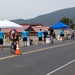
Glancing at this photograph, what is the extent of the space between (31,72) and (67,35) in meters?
38.4

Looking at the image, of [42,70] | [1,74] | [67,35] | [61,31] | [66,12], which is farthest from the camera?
[66,12]

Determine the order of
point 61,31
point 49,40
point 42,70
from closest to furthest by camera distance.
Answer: point 42,70, point 49,40, point 61,31

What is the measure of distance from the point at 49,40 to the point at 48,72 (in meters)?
23.6

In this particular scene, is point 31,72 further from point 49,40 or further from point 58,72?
point 49,40

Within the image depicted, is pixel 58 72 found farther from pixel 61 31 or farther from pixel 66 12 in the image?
pixel 66 12

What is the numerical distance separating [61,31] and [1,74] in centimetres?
3481

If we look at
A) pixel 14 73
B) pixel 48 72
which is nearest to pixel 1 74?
pixel 14 73

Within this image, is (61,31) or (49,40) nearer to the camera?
(49,40)

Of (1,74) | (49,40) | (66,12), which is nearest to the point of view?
(1,74)

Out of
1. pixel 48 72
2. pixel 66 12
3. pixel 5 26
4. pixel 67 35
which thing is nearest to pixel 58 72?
pixel 48 72

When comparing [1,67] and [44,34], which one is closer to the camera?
[1,67]

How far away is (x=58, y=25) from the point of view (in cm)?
4806

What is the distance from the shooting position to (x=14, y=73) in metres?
13.5

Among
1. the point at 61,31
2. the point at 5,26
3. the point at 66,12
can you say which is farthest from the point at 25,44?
the point at 66,12
